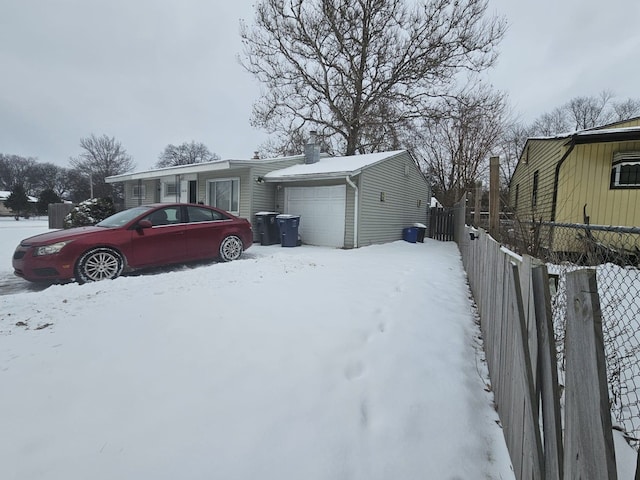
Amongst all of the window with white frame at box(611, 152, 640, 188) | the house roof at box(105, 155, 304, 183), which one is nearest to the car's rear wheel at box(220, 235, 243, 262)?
the house roof at box(105, 155, 304, 183)

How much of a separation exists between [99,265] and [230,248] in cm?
270

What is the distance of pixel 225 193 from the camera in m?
12.3

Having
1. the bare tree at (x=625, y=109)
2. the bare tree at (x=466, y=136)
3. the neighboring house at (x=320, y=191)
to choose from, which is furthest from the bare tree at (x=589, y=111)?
the neighboring house at (x=320, y=191)

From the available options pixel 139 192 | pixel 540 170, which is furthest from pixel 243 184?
pixel 540 170

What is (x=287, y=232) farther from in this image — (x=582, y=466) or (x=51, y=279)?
(x=582, y=466)

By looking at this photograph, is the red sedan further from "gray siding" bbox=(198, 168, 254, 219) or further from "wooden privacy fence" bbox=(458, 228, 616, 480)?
"wooden privacy fence" bbox=(458, 228, 616, 480)

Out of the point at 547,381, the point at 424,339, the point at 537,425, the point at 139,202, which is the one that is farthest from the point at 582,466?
the point at 139,202

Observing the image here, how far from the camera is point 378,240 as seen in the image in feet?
38.0

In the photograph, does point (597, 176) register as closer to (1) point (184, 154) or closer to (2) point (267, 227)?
(2) point (267, 227)

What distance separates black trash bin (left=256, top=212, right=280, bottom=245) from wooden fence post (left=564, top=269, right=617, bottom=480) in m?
10.2

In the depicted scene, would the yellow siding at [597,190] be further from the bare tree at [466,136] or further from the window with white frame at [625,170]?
the bare tree at [466,136]

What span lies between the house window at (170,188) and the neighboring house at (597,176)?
533 inches

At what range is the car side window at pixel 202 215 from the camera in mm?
6861

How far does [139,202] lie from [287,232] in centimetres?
1057
